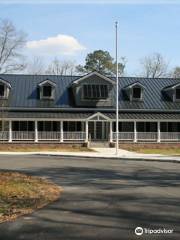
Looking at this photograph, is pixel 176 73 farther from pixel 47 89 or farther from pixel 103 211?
pixel 103 211

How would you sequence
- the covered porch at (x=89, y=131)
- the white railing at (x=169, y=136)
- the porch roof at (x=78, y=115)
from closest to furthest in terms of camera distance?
the porch roof at (x=78, y=115)
the covered porch at (x=89, y=131)
the white railing at (x=169, y=136)

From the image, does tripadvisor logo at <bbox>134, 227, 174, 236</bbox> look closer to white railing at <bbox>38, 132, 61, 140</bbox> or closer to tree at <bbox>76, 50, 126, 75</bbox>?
white railing at <bbox>38, 132, 61, 140</bbox>

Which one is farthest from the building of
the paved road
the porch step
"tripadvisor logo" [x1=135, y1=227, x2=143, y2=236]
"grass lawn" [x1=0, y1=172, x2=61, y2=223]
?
"tripadvisor logo" [x1=135, y1=227, x2=143, y2=236]

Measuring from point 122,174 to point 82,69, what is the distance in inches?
2907

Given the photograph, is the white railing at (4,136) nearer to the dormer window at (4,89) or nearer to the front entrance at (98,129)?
the dormer window at (4,89)

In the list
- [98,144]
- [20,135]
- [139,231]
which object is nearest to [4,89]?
[20,135]

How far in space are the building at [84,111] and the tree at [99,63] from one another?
136ft

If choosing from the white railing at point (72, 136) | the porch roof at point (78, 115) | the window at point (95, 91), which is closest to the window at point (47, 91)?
the porch roof at point (78, 115)

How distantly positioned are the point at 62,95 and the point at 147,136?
357 inches

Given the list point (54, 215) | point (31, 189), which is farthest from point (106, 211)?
point (31, 189)

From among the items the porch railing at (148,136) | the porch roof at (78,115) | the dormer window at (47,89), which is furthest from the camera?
the dormer window at (47,89)

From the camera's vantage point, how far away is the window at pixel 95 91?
164ft

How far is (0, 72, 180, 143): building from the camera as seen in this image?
48.1 meters

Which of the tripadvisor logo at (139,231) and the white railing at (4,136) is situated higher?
the white railing at (4,136)
